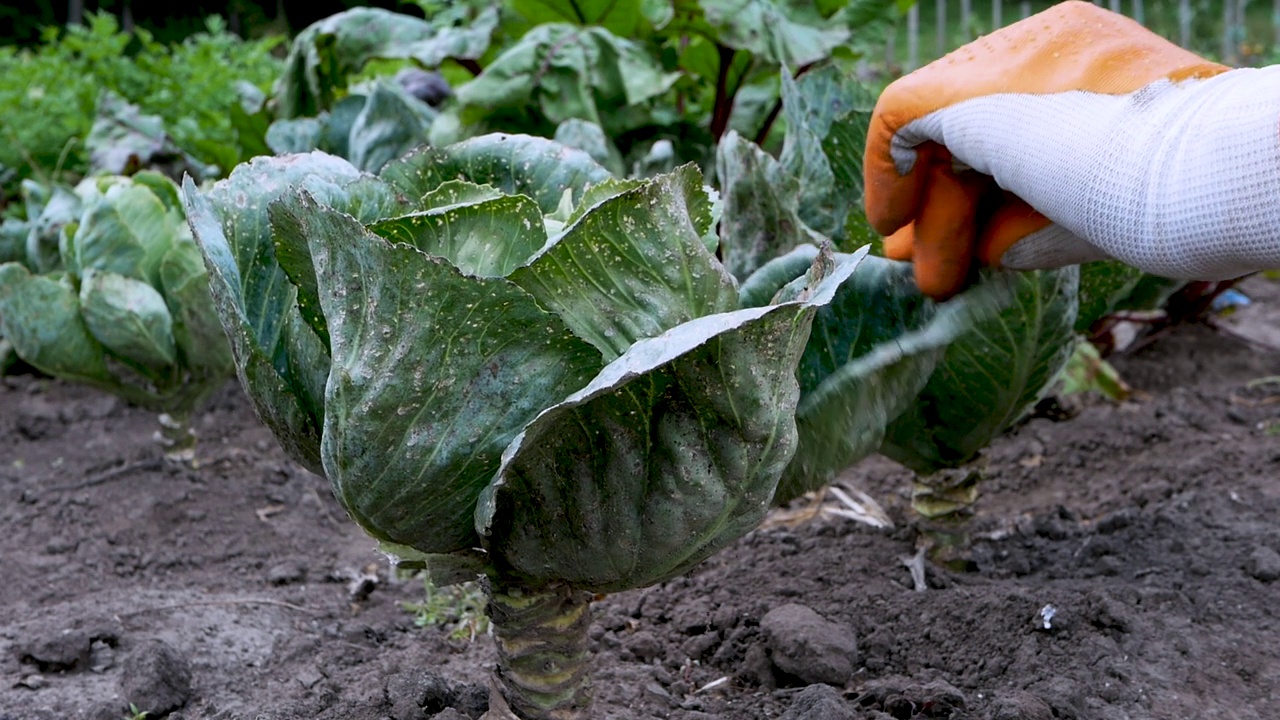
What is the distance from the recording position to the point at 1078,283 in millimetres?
2115

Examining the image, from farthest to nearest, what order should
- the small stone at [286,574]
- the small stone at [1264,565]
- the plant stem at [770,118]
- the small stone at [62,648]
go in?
the plant stem at [770,118], the small stone at [286,574], the small stone at [1264,565], the small stone at [62,648]

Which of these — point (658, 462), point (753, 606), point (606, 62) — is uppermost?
point (658, 462)

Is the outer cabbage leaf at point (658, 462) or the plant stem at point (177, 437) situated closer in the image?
the outer cabbage leaf at point (658, 462)

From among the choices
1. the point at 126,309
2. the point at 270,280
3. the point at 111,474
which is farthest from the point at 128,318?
the point at 270,280

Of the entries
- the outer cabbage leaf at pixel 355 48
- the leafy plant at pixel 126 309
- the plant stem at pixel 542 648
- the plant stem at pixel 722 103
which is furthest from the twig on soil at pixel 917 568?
the outer cabbage leaf at pixel 355 48

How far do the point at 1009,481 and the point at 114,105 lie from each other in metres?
3.71

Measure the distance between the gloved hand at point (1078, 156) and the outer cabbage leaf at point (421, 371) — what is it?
72cm

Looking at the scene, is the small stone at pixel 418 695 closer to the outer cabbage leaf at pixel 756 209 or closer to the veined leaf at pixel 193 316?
the outer cabbage leaf at pixel 756 209

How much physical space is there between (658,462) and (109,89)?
497 centimetres

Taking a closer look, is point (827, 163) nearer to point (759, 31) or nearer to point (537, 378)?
point (537, 378)

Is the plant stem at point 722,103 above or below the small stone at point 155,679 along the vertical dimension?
below

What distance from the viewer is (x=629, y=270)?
4.34 feet

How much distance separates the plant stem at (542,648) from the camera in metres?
1.52

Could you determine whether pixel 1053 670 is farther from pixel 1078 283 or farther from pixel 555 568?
pixel 555 568
